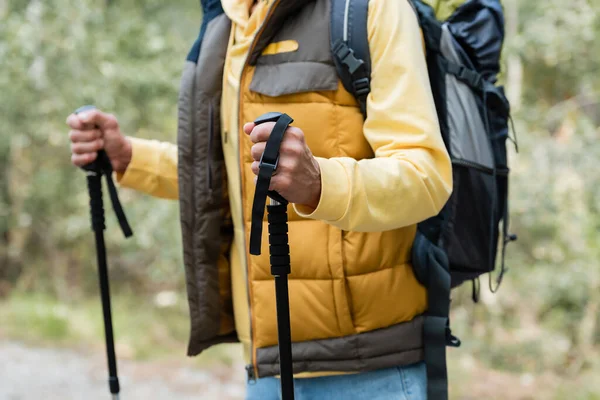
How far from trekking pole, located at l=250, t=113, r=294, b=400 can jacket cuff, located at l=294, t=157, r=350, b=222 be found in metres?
0.07

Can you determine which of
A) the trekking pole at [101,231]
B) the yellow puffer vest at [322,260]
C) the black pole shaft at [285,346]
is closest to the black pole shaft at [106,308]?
the trekking pole at [101,231]

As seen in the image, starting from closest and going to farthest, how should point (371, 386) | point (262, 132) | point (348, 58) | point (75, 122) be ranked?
point (262, 132)
point (348, 58)
point (371, 386)
point (75, 122)

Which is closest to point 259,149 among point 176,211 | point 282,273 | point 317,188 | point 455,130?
point 317,188

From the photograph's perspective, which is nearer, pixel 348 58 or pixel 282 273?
pixel 282 273

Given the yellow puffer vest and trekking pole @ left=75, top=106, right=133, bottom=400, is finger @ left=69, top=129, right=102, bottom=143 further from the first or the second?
the yellow puffer vest

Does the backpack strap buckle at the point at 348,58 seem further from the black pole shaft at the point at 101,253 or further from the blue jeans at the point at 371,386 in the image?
the black pole shaft at the point at 101,253

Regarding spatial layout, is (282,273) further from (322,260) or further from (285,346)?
(322,260)

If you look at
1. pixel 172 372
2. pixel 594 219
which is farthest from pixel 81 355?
pixel 594 219

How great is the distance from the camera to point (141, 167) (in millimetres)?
2033

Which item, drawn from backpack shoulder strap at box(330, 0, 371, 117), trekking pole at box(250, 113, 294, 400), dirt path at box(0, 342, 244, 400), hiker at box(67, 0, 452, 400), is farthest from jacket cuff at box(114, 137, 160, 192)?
dirt path at box(0, 342, 244, 400)

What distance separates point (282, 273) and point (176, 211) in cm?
481

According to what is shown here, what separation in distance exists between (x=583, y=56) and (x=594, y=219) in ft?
4.68

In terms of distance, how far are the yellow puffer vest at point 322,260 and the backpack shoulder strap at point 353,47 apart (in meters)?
0.03

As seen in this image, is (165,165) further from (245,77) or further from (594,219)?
(594,219)
